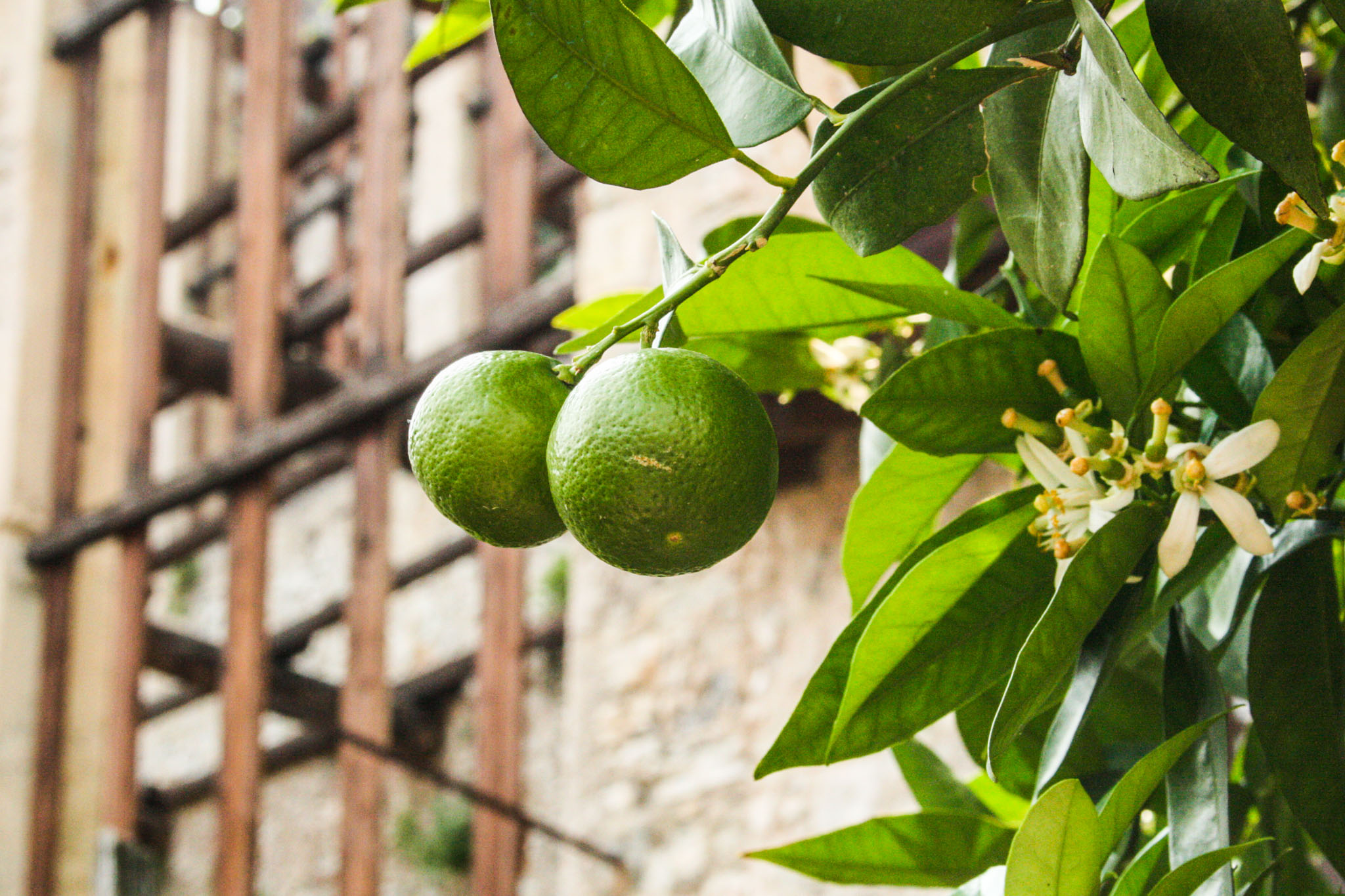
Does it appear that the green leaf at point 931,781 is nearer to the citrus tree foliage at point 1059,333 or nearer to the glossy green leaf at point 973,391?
the citrus tree foliage at point 1059,333

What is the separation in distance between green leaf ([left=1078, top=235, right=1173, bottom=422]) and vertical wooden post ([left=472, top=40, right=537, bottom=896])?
255 centimetres

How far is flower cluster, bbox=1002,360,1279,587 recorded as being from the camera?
536 millimetres

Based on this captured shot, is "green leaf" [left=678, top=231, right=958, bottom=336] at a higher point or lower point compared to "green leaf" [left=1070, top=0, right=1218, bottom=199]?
higher

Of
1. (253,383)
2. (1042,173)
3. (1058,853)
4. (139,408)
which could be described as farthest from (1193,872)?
(139,408)

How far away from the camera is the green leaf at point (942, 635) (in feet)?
1.80

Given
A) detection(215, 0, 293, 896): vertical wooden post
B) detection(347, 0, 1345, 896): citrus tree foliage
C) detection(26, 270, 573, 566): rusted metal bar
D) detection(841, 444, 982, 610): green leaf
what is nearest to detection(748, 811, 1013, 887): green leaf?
detection(347, 0, 1345, 896): citrus tree foliage

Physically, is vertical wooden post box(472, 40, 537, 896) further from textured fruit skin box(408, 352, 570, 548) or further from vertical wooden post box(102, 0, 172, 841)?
textured fruit skin box(408, 352, 570, 548)

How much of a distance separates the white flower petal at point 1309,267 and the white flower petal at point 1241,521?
0.08 meters

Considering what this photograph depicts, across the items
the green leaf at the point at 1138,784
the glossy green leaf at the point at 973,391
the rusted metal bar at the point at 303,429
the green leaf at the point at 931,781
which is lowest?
the green leaf at the point at 1138,784

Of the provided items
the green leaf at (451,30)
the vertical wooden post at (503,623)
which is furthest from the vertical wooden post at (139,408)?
the green leaf at (451,30)

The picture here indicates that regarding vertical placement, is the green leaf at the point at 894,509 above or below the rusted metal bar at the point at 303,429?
below

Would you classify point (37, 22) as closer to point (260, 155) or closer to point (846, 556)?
point (260, 155)

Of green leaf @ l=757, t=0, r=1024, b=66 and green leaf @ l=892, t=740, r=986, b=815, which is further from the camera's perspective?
green leaf @ l=892, t=740, r=986, b=815

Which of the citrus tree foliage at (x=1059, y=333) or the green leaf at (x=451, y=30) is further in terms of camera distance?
the green leaf at (x=451, y=30)
